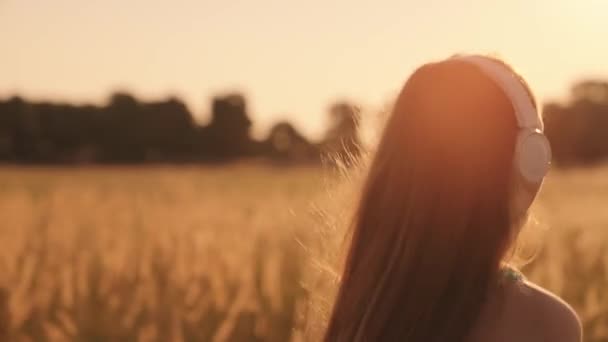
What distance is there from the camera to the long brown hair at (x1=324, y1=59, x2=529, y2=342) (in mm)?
1199

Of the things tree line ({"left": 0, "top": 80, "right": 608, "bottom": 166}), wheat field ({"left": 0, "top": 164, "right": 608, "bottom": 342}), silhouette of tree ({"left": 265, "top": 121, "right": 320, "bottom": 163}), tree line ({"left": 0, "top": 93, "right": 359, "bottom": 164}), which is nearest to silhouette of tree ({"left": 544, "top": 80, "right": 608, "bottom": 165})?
tree line ({"left": 0, "top": 80, "right": 608, "bottom": 166})

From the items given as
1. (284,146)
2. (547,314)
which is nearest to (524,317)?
(547,314)

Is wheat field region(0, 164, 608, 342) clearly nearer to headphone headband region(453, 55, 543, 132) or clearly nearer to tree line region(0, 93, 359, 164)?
headphone headband region(453, 55, 543, 132)

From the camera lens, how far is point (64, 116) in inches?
770

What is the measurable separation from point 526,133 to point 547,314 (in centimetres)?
19

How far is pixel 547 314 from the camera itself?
1.15m

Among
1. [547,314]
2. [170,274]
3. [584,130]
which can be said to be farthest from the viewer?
[584,130]

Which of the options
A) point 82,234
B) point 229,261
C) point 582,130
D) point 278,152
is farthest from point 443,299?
point 582,130

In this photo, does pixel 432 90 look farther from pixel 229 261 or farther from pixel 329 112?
pixel 329 112

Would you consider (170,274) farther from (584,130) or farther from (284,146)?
(584,130)

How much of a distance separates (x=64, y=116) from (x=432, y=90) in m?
18.8

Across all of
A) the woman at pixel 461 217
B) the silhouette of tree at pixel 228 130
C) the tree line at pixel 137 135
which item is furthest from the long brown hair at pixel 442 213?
the silhouette of tree at pixel 228 130

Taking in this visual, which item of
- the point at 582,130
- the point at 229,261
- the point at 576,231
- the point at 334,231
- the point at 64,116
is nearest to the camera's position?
the point at 334,231

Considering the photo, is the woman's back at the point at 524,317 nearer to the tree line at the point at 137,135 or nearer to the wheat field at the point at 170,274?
the wheat field at the point at 170,274
